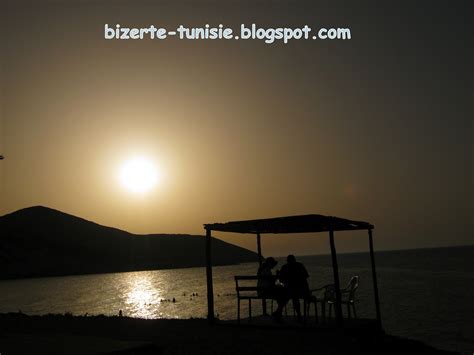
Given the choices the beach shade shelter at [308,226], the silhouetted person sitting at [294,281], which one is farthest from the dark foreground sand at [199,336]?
the beach shade shelter at [308,226]

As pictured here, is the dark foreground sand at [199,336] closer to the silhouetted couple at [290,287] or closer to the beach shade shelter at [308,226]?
the silhouetted couple at [290,287]

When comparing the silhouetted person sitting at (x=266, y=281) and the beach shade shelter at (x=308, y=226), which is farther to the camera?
the silhouetted person sitting at (x=266, y=281)

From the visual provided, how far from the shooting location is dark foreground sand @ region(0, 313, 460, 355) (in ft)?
27.7

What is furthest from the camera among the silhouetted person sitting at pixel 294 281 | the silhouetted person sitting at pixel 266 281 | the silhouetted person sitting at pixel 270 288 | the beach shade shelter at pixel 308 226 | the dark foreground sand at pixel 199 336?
the silhouetted person sitting at pixel 266 281

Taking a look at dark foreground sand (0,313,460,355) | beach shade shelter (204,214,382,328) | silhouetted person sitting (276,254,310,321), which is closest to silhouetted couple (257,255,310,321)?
silhouetted person sitting (276,254,310,321)

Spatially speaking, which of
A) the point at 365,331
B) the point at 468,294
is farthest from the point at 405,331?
the point at 468,294

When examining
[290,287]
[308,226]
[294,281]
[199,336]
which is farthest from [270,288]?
[199,336]

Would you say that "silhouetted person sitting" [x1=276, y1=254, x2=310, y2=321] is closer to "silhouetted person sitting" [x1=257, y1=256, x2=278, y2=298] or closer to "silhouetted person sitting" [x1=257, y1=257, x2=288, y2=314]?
"silhouetted person sitting" [x1=257, y1=257, x2=288, y2=314]

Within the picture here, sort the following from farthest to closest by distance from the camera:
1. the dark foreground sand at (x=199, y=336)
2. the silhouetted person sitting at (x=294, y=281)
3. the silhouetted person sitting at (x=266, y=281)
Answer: the silhouetted person sitting at (x=266, y=281) < the silhouetted person sitting at (x=294, y=281) < the dark foreground sand at (x=199, y=336)

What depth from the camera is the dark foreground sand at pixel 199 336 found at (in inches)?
332

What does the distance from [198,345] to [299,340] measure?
2391mm

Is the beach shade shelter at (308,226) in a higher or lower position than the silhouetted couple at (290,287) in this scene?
higher

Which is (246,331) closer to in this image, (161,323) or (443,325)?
(161,323)

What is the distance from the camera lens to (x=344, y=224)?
1490 centimetres
